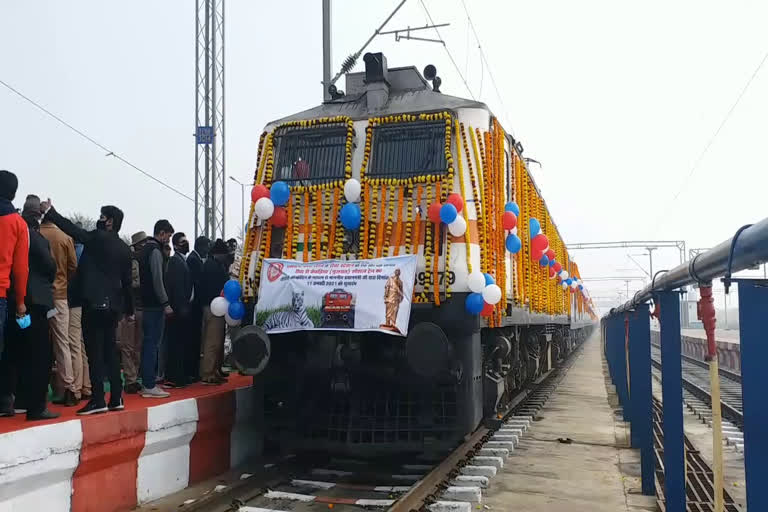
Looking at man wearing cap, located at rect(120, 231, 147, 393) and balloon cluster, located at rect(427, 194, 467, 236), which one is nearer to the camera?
balloon cluster, located at rect(427, 194, 467, 236)

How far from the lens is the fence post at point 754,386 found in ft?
7.50

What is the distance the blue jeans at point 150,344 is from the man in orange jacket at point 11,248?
164 centimetres

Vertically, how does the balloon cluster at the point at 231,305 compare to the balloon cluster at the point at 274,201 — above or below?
below

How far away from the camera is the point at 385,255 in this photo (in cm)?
595

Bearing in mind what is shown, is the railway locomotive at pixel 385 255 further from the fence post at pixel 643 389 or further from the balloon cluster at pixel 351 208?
the fence post at pixel 643 389

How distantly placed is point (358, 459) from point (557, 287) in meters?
7.46

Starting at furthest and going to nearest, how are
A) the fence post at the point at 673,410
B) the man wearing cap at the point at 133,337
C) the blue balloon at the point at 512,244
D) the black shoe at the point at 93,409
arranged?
the blue balloon at the point at 512,244 → the man wearing cap at the point at 133,337 → the black shoe at the point at 93,409 → the fence post at the point at 673,410

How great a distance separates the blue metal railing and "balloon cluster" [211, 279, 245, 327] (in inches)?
134

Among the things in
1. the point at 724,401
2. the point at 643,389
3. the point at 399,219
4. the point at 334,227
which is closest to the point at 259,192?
the point at 334,227

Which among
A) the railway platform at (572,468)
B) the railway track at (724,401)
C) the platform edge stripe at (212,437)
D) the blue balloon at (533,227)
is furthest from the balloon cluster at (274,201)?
the railway track at (724,401)

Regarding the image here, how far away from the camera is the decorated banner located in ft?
18.4

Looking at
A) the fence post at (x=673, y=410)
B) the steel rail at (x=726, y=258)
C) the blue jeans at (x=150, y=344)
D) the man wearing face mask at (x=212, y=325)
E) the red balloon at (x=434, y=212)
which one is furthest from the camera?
the man wearing face mask at (x=212, y=325)

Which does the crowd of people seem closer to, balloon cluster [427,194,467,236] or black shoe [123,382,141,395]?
black shoe [123,382,141,395]

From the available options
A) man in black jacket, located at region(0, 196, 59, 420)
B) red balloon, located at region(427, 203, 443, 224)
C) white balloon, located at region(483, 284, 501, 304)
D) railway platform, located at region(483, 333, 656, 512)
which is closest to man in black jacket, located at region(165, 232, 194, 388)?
man in black jacket, located at region(0, 196, 59, 420)
